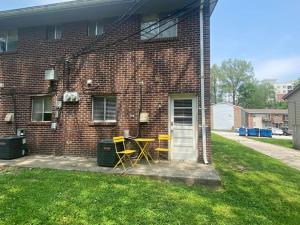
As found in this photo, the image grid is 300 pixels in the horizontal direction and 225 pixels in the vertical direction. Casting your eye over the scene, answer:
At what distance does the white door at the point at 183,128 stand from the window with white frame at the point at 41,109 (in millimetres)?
4706

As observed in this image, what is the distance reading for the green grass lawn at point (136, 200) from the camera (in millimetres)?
3375

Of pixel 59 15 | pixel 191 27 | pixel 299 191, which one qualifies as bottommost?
pixel 299 191

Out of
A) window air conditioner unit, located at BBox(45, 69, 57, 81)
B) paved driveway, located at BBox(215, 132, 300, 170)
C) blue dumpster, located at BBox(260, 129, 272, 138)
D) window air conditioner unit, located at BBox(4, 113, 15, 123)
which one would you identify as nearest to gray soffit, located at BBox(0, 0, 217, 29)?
window air conditioner unit, located at BBox(45, 69, 57, 81)

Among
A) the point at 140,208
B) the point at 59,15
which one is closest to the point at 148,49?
the point at 59,15

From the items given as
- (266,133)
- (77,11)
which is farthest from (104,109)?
(266,133)

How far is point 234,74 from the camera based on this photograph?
58438 millimetres

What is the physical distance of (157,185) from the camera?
486 centimetres

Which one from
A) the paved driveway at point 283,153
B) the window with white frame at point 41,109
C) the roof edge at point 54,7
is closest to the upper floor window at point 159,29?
the roof edge at point 54,7

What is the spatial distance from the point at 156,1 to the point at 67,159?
19.6 ft

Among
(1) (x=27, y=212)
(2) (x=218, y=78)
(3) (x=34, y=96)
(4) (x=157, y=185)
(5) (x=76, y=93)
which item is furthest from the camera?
(2) (x=218, y=78)

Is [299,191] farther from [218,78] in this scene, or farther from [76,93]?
[218,78]

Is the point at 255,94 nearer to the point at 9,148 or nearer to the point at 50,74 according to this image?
the point at 50,74

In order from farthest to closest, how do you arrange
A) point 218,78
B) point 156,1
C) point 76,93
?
point 218,78 < point 76,93 < point 156,1

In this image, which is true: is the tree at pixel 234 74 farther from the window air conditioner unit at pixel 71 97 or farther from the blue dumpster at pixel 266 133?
the window air conditioner unit at pixel 71 97
